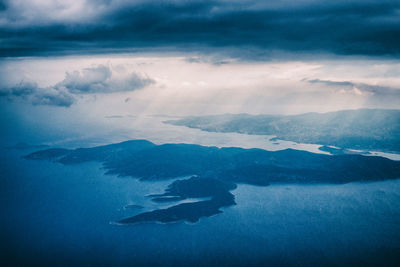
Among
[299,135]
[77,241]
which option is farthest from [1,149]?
[299,135]

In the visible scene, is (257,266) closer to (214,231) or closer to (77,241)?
(214,231)

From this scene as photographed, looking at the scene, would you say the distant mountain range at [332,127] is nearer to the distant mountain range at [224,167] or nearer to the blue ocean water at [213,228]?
the distant mountain range at [224,167]

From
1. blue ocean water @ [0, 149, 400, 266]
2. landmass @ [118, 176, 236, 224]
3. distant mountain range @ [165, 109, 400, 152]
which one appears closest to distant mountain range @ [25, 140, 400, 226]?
landmass @ [118, 176, 236, 224]

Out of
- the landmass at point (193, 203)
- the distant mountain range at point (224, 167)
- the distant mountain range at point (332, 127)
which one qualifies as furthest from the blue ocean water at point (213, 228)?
the distant mountain range at point (332, 127)

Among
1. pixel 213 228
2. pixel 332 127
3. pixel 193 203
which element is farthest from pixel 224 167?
pixel 332 127

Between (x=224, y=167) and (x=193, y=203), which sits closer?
(x=193, y=203)

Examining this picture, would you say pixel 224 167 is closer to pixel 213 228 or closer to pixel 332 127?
pixel 213 228

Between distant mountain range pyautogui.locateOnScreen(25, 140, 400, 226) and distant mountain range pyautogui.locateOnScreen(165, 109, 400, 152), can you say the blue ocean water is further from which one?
distant mountain range pyautogui.locateOnScreen(165, 109, 400, 152)
